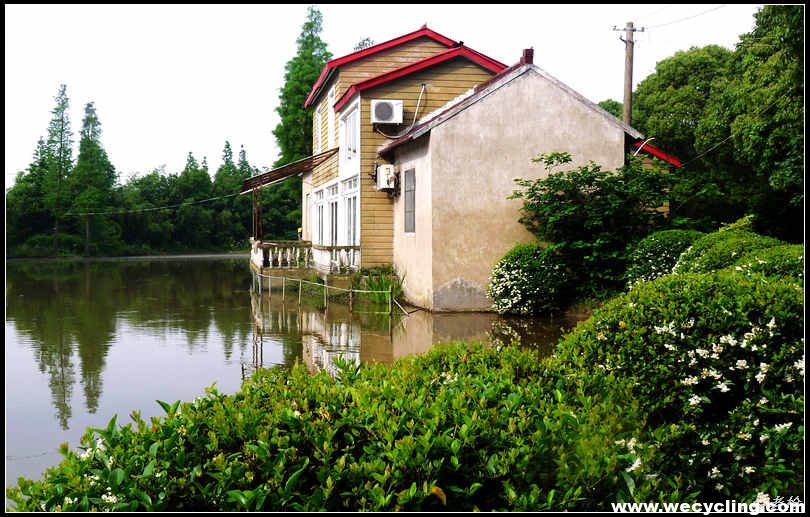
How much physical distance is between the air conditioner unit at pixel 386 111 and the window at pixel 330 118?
15.5 ft

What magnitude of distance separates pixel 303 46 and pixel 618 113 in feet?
54.0

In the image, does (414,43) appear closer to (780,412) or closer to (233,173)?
(780,412)

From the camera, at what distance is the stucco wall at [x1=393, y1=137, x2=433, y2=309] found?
16688 mm

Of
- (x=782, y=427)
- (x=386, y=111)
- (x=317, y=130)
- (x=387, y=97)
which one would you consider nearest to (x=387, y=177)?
(x=386, y=111)

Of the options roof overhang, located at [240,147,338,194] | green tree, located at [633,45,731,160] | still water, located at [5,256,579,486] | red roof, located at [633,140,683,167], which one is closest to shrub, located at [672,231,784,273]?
still water, located at [5,256,579,486]

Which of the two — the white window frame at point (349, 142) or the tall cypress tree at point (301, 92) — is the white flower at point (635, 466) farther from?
the tall cypress tree at point (301, 92)

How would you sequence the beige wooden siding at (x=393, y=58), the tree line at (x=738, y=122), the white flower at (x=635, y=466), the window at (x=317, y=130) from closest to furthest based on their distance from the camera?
the white flower at (x=635, y=466) < the tree line at (x=738, y=122) < the beige wooden siding at (x=393, y=58) < the window at (x=317, y=130)

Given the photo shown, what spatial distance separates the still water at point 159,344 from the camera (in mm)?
8758

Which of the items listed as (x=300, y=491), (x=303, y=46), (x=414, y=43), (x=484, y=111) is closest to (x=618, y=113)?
(x=303, y=46)

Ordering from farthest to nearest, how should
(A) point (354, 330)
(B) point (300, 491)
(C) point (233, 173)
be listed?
(C) point (233, 173)
(A) point (354, 330)
(B) point (300, 491)

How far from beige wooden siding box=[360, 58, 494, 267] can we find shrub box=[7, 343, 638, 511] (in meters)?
16.6

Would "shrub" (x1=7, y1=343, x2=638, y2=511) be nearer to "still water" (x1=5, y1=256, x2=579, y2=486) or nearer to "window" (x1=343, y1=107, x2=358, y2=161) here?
"still water" (x1=5, y1=256, x2=579, y2=486)

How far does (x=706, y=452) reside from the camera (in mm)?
4773

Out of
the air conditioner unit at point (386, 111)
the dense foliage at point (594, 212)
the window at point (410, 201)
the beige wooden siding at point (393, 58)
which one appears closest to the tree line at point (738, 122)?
the dense foliage at point (594, 212)
